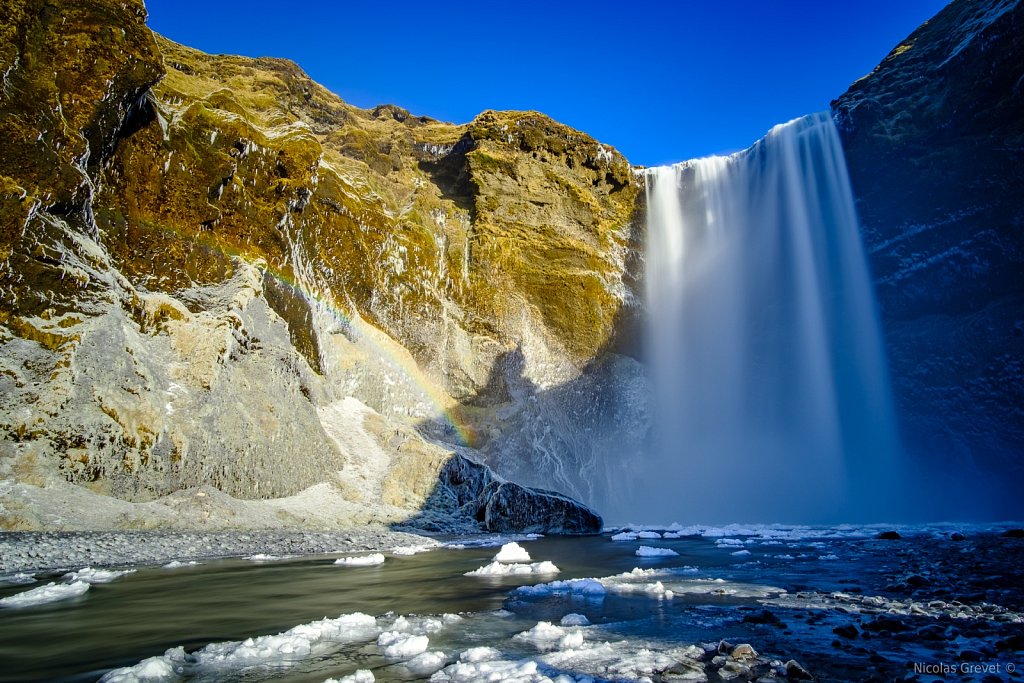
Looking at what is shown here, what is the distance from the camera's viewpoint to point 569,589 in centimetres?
969

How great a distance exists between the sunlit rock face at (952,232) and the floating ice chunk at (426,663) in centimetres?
3964

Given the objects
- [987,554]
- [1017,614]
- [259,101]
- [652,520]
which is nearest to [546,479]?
[652,520]

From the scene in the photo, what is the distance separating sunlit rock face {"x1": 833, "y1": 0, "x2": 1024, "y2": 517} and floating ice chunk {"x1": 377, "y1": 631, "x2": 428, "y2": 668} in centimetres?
3965

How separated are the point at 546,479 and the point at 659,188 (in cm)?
2571

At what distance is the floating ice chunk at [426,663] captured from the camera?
4953mm

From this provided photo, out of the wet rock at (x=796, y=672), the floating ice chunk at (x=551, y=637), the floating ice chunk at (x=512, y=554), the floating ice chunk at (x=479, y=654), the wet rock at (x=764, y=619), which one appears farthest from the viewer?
the floating ice chunk at (x=512, y=554)

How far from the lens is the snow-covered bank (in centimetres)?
1209

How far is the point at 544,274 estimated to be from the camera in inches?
1443

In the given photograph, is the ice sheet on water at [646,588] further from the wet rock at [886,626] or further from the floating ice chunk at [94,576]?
the floating ice chunk at [94,576]

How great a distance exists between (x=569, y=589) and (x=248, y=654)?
5934mm

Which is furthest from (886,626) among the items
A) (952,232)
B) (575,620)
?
(952,232)

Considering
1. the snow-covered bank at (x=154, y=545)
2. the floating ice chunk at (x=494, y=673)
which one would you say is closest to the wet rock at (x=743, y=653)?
the floating ice chunk at (x=494, y=673)

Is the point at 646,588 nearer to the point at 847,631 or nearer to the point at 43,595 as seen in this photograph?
the point at 847,631

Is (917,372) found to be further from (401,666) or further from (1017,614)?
(401,666)
